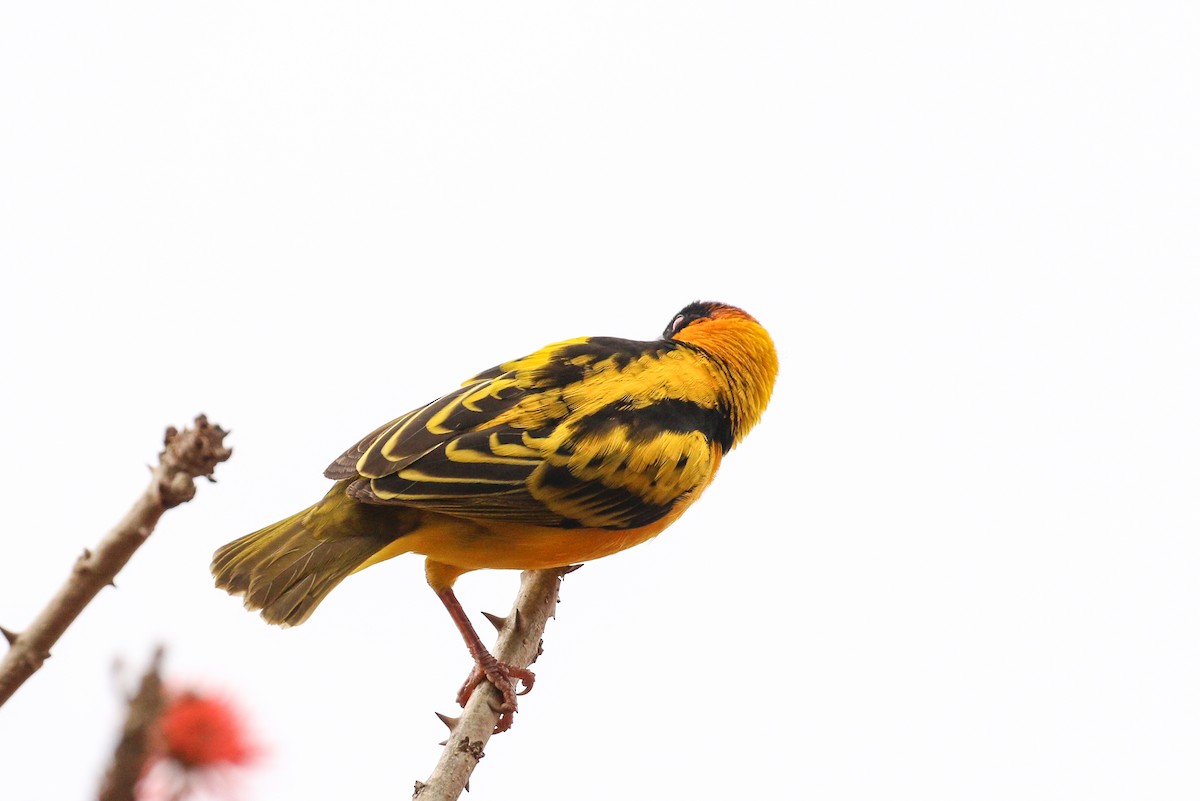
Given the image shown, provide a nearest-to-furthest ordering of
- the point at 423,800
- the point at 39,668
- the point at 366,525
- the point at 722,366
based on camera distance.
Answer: the point at 39,668 → the point at 423,800 → the point at 366,525 → the point at 722,366

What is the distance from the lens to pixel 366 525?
15.8ft

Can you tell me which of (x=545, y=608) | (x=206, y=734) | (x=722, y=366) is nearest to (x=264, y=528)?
(x=545, y=608)

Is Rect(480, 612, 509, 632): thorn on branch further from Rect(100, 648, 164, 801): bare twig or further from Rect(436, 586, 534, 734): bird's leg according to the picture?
Rect(100, 648, 164, 801): bare twig

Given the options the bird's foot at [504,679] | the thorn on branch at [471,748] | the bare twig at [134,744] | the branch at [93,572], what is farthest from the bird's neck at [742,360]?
the bare twig at [134,744]

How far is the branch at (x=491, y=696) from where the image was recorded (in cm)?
375

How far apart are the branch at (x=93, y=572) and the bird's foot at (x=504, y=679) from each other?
341 cm

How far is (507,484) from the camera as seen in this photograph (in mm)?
4727

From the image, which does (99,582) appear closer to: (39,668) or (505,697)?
(39,668)

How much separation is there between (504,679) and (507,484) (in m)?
0.89

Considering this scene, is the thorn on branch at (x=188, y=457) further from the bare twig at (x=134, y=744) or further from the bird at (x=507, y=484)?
the bird at (x=507, y=484)

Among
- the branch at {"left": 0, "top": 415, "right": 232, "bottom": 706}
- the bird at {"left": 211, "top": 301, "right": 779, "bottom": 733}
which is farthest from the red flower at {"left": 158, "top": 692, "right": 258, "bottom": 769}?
the bird at {"left": 211, "top": 301, "right": 779, "bottom": 733}

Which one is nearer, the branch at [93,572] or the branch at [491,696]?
the branch at [93,572]

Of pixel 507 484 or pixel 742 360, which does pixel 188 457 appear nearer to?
pixel 507 484

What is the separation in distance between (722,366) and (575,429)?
102 cm
